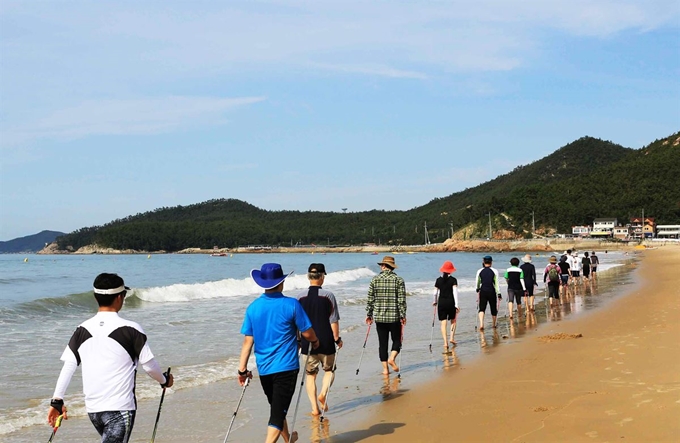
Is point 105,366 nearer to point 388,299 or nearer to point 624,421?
point 624,421

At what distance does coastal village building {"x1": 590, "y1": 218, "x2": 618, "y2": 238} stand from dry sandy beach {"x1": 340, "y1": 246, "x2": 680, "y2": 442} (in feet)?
425

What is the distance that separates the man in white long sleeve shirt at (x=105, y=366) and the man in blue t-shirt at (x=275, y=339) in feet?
4.36

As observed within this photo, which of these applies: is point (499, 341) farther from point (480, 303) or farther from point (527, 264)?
point (527, 264)

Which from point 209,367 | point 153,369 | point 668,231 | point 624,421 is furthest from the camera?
point 668,231

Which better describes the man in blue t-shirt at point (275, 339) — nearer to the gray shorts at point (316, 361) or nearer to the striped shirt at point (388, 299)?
the gray shorts at point (316, 361)

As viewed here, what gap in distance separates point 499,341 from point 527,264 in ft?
17.3

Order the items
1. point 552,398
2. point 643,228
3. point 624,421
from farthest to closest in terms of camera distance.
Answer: point 643,228 < point 552,398 < point 624,421

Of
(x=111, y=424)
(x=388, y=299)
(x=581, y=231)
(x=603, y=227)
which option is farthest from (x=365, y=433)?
(x=581, y=231)

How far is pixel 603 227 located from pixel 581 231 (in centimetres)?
453

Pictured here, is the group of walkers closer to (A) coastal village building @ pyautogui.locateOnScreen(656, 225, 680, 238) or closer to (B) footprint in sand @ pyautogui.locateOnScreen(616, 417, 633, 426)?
(B) footprint in sand @ pyautogui.locateOnScreen(616, 417, 633, 426)

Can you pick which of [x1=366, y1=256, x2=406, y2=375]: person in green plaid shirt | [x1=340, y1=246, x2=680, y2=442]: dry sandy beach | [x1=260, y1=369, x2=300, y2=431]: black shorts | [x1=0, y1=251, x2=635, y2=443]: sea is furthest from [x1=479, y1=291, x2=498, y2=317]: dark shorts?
[x1=260, y1=369, x2=300, y2=431]: black shorts

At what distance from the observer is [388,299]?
9.35 metres

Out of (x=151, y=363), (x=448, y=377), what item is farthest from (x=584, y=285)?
(x=151, y=363)

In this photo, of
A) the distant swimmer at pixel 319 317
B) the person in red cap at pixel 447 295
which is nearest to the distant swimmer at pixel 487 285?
the person in red cap at pixel 447 295
